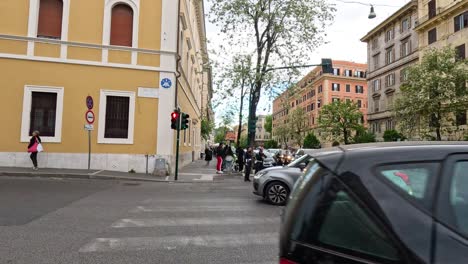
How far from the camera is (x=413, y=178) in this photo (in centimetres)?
180

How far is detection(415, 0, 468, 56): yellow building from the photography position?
34281 millimetres

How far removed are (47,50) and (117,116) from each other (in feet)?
14.4

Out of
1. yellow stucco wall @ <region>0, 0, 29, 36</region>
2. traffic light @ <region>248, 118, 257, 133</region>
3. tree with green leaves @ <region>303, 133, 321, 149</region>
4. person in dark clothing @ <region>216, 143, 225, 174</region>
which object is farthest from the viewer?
tree with green leaves @ <region>303, 133, 321, 149</region>

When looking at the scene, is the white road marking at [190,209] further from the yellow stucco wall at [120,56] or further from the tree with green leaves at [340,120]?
the tree with green leaves at [340,120]

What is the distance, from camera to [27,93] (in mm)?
15562

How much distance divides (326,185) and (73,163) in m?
15.9

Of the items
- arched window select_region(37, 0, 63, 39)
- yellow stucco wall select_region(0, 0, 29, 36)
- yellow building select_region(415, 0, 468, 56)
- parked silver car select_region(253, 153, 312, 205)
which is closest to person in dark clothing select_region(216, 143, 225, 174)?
arched window select_region(37, 0, 63, 39)

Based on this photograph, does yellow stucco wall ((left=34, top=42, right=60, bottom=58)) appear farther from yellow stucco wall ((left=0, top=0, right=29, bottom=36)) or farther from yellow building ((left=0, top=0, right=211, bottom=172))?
yellow stucco wall ((left=0, top=0, right=29, bottom=36))

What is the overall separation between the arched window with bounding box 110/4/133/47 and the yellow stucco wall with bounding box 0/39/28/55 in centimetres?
389

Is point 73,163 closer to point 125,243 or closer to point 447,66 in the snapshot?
point 125,243

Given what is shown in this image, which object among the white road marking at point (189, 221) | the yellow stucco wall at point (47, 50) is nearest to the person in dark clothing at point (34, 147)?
the yellow stucco wall at point (47, 50)

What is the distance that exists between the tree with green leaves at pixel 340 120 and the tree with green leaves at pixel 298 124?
28.9 metres

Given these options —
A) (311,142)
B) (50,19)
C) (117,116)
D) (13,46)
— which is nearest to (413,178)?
(117,116)

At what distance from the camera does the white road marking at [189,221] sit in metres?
6.50
